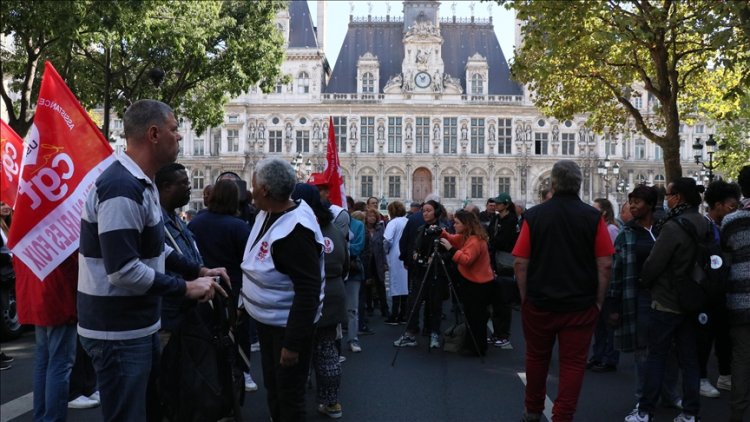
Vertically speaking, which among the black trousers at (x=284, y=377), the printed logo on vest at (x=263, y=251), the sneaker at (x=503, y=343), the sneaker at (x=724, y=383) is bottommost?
the sneaker at (x=503, y=343)

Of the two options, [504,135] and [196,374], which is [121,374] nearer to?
[196,374]

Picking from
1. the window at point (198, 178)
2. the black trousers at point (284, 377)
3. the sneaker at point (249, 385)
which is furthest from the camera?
the window at point (198, 178)

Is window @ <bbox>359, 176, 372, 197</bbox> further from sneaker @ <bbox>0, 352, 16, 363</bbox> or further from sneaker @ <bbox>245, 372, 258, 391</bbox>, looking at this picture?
A: sneaker @ <bbox>245, 372, 258, 391</bbox>

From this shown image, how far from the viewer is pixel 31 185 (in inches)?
178

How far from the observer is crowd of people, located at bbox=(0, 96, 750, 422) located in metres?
3.24

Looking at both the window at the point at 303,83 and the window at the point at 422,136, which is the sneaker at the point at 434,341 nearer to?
the window at the point at 422,136

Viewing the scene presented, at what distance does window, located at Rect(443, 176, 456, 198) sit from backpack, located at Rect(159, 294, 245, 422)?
169ft

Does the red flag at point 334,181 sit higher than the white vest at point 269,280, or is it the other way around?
the red flag at point 334,181

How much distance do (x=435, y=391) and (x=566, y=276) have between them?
7.81ft

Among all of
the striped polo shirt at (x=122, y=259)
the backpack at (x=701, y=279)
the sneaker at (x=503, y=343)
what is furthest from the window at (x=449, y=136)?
the striped polo shirt at (x=122, y=259)

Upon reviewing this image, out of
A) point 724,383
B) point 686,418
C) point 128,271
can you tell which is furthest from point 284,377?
point 724,383

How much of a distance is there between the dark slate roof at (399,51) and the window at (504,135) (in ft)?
10.1

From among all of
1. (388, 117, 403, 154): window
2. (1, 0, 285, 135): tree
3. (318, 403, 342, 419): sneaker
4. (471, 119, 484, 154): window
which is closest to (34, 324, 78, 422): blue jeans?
(318, 403, 342, 419): sneaker

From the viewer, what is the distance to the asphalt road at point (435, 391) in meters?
5.94
